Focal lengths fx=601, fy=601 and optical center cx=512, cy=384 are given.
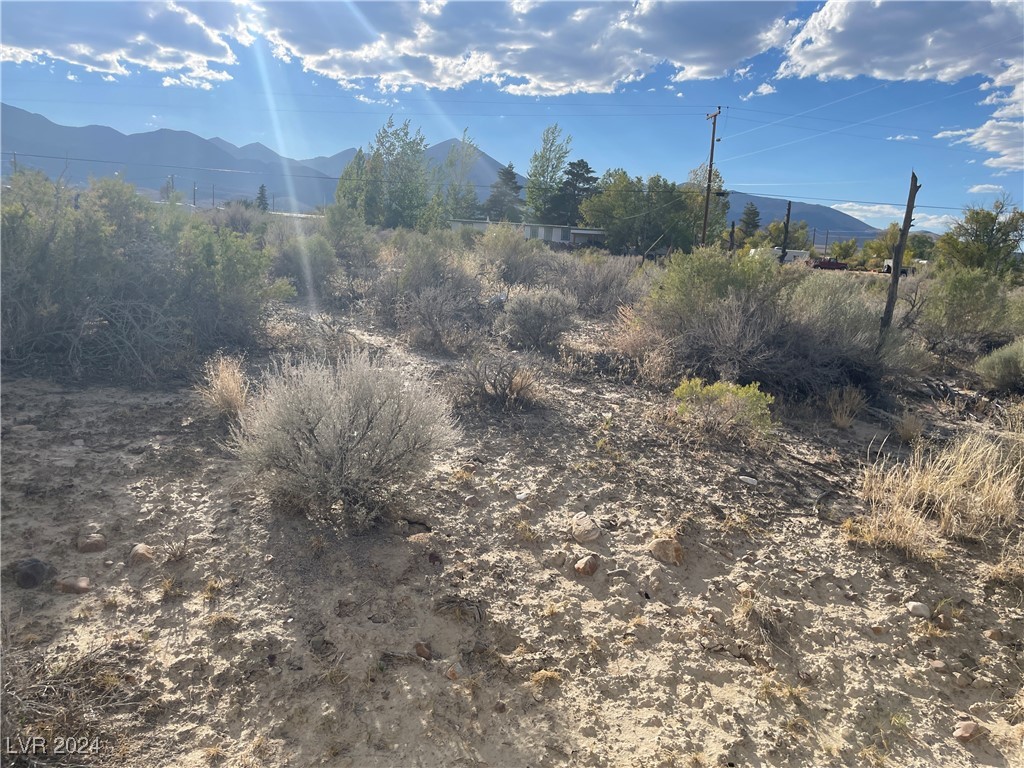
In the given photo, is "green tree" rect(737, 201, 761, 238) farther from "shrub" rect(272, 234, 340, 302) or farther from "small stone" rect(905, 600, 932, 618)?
"small stone" rect(905, 600, 932, 618)

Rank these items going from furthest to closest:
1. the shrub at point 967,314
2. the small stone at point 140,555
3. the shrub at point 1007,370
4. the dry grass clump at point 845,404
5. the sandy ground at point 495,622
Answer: the shrub at point 967,314 < the shrub at point 1007,370 < the dry grass clump at point 845,404 < the small stone at point 140,555 < the sandy ground at point 495,622

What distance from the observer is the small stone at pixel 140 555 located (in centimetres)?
346

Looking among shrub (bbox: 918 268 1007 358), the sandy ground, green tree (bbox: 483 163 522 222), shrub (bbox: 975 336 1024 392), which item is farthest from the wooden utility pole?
green tree (bbox: 483 163 522 222)

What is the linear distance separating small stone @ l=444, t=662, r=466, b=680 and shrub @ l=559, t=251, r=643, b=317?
1120cm

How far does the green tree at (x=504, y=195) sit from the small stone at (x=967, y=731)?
58812 mm

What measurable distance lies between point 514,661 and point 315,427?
6.44 feet

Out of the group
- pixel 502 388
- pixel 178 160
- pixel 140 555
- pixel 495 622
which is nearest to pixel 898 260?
pixel 502 388

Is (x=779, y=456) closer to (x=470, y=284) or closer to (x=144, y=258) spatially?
(x=144, y=258)

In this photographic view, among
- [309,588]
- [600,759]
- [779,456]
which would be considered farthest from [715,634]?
[779,456]

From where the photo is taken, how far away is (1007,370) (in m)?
9.64

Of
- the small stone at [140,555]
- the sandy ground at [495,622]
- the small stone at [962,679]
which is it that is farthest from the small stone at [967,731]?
the small stone at [140,555]

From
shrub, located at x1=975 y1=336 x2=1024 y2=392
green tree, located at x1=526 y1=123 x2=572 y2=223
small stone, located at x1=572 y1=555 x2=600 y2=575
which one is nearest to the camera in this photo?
small stone, located at x1=572 y1=555 x2=600 y2=575

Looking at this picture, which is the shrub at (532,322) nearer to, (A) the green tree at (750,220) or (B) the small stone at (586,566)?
(B) the small stone at (586,566)

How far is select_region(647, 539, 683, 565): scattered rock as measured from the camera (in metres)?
4.02
